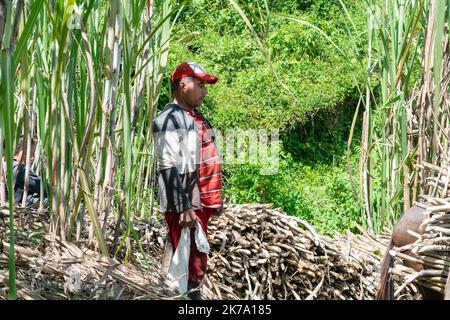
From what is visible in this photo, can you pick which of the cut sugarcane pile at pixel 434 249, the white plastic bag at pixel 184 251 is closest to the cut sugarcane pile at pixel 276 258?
the white plastic bag at pixel 184 251

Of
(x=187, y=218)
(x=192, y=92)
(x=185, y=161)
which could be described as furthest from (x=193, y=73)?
(x=187, y=218)

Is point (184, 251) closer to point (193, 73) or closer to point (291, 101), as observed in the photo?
point (193, 73)

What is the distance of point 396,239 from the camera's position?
2.59 m

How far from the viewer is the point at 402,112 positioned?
3.38 meters

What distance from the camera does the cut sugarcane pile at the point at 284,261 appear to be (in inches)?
159

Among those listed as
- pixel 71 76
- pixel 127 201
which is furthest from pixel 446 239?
pixel 71 76

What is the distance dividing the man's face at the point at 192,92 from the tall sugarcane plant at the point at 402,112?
2.37 feet

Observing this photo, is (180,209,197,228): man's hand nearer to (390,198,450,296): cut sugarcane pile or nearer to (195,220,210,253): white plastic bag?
(195,220,210,253): white plastic bag

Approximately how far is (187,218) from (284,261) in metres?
0.90

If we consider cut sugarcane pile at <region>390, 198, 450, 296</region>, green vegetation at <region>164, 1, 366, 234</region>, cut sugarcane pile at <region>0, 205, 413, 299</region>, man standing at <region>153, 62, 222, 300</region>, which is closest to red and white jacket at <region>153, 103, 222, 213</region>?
man standing at <region>153, 62, 222, 300</region>

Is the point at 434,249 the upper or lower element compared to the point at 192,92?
lower

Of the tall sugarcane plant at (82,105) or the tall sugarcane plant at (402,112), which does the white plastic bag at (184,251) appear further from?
→ the tall sugarcane plant at (402,112)
